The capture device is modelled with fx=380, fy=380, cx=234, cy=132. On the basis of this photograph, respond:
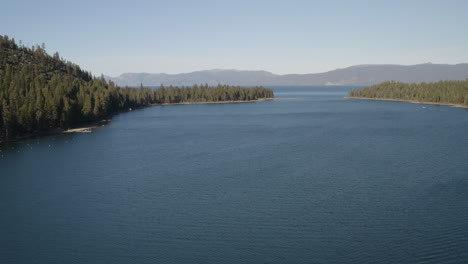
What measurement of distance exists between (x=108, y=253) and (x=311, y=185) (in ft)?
88.9

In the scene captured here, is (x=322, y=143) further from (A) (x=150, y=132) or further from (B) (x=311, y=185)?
(A) (x=150, y=132)

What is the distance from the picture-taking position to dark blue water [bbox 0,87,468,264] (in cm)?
3123

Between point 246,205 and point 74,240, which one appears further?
point 246,205

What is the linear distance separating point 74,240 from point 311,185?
94.0 ft

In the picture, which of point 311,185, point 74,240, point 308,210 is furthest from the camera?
point 311,185

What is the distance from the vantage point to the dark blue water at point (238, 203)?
31234mm

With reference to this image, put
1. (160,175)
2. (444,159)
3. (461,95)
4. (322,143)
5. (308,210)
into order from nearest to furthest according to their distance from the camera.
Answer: (308,210), (160,175), (444,159), (322,143), (461,95)

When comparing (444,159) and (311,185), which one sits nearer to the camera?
(311,185)

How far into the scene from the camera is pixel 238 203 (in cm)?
4259

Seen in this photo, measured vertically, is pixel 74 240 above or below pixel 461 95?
below

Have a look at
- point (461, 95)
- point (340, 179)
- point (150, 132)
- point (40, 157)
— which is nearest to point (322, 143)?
point (340, 179)

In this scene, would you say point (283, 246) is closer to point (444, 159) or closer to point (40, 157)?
point (444, 159)

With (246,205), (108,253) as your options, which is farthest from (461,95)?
(108,253)

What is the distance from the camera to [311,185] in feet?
161
